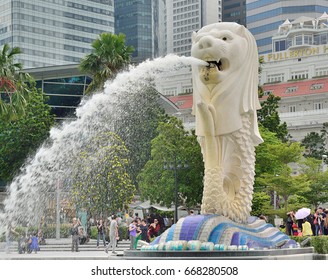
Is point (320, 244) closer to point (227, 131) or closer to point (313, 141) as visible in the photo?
point (227, 131)

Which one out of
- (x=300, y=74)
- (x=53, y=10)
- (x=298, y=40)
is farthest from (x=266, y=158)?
(x=53, y=10)

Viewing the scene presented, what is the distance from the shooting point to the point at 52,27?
4675 inches

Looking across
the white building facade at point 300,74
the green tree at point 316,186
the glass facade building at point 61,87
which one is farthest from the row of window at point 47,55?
the green tree at point 316,186

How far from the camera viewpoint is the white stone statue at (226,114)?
22.3 meters

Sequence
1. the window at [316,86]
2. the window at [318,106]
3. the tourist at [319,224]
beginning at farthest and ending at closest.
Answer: the window at [316,86]
the window at [318,106]
the tourist at [319,224]

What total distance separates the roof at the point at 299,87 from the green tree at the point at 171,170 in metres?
44.2

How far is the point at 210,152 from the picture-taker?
889 inches

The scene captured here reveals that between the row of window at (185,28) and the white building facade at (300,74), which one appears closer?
the white building facade at (300,74)

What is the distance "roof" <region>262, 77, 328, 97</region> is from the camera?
291ft

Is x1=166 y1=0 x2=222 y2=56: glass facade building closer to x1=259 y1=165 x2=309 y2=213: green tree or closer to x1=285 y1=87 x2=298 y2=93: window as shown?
x1=285 y1=87 x2=298 y2=93: window

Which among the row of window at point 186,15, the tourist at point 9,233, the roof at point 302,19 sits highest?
the row of window at point 186,15

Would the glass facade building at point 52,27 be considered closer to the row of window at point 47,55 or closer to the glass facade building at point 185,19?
the row of window at point 47,55

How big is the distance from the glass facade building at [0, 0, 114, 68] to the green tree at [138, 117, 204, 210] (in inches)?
2799
